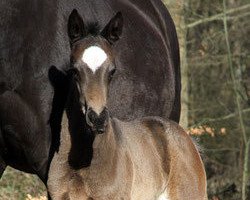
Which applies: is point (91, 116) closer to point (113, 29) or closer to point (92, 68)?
point (92, 68)

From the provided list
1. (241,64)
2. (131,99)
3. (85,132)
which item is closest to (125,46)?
(131,99)

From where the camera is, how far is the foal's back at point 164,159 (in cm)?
560

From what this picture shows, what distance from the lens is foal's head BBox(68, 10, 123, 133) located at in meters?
4.84

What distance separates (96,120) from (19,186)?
612 cm

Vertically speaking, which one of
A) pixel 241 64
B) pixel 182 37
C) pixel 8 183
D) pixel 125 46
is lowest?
pixel 8 183

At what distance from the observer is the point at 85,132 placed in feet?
17.3

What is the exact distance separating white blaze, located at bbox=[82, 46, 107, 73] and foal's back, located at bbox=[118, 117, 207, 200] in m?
0.66

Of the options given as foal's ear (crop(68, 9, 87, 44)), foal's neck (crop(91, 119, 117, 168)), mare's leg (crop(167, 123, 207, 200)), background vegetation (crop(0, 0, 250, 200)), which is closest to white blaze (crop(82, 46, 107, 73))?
foal's ear (crop(68, 9, 87, 44))

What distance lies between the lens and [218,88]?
615 inches

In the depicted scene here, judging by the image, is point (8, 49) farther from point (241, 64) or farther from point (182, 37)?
point (241, 64)

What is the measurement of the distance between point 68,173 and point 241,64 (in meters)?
9.20

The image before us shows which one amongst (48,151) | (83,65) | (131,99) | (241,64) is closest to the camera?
(83,65)

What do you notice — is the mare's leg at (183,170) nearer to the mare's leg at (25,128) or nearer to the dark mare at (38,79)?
the dark mare at (38,79)

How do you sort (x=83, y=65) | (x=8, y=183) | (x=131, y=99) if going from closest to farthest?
(x=83, y=65)
(x=131, y=99)
(x=8, y=183)
